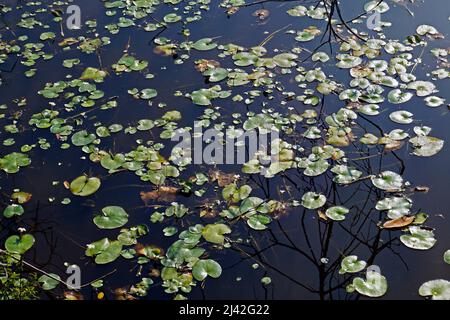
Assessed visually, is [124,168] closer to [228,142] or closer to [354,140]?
[228,142]

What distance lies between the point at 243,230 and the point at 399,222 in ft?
2.58

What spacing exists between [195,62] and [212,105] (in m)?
0.55

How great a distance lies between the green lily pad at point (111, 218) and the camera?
9.18ft

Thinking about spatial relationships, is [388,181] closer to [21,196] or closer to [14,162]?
[21,196]

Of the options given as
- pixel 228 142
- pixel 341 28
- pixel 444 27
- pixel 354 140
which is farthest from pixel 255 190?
pixel 444 27

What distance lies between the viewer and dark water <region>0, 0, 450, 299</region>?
2.50 metres

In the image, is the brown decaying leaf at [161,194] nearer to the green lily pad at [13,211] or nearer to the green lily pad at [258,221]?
the green lily pad at [258,221]

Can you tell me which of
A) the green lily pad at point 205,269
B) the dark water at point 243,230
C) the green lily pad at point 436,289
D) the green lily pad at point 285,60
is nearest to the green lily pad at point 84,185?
the dark water at point 243,230

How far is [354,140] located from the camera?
3.15m

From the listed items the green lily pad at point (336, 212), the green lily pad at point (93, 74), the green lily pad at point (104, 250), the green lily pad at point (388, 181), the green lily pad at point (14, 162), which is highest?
the green lily pad at point (388, 181)

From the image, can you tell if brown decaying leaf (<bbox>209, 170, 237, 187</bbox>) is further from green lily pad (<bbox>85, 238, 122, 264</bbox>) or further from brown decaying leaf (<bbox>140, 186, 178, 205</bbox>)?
green lily pad (<bbox>85, 238, 122, 264</bbox>)

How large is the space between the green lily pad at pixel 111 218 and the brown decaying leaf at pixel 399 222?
135cm

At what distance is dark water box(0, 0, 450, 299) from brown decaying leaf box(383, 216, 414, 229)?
4 cm

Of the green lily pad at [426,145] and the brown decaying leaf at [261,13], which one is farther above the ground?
the brown decaying leaf at [261,13]
